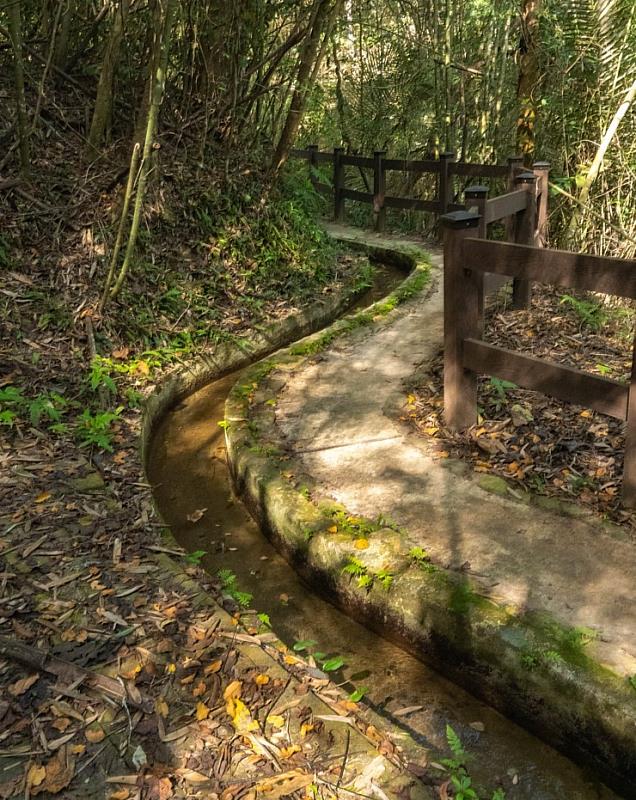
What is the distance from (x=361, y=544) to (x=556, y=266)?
1776 millimetres

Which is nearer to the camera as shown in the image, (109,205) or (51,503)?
(51,503)

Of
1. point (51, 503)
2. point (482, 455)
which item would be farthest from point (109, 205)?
point (482, 455)

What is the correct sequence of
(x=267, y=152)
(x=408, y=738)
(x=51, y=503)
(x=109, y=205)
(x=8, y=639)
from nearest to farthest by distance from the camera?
(x=408, y=738) → (x=8, y=639) → (x=51, y=503) → (x=109, y=205) → (x=267, y=152)

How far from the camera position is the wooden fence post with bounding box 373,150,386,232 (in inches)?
460

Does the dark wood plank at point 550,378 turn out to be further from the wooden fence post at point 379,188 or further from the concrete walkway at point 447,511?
the wooden fence post at point 379,188

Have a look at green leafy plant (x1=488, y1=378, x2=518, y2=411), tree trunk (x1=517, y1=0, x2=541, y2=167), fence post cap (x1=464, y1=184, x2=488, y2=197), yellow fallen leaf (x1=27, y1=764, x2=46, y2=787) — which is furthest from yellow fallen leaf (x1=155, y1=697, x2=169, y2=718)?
tree trunk (x1=517, y1=0, x2=541, y2=167)

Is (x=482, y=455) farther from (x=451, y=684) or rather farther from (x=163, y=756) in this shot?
Result: (x=163, y=756)

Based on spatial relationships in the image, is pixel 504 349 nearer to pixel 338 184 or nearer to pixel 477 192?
pixel 477 192

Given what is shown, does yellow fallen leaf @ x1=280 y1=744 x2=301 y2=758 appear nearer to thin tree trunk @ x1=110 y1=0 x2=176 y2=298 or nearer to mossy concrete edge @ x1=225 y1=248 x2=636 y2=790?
mossy concrete edge @ x1=225 y1=248 x2=636 y2=790

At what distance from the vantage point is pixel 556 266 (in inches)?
144

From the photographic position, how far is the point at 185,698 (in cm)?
274

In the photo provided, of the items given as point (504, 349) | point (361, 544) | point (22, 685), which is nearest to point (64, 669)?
point (22, 685)

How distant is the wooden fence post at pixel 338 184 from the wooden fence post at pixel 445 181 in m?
2.68

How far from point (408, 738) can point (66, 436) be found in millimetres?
3196
